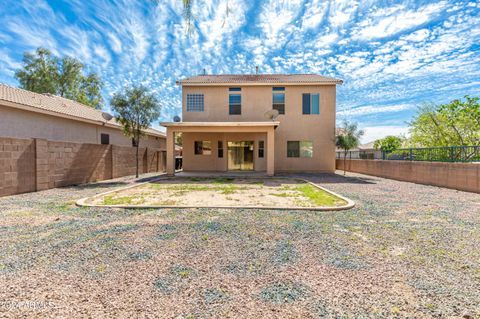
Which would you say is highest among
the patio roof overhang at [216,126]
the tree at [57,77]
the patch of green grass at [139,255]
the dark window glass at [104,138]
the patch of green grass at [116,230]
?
the tree at [57,77]

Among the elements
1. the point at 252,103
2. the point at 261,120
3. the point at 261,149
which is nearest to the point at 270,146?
the point at 261,149

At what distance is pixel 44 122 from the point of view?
12.7m

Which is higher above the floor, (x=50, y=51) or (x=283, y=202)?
(x=50, y=51)

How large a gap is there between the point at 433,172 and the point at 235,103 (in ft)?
43.1

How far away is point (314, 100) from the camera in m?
17.6

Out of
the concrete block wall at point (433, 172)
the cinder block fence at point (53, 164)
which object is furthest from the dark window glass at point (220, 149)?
the concrete block wall at point (433, 172)

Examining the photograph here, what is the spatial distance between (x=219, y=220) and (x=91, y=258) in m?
2.64

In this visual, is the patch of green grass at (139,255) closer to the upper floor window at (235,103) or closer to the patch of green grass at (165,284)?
the patch of green grass at (165,284)

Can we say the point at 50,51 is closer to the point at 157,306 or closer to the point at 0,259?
the point at 0,259

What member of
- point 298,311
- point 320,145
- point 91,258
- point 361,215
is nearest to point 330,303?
point 298,311

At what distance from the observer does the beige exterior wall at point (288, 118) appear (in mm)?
17516

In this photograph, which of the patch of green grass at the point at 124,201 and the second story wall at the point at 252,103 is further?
the second story wall at the point at 252,103

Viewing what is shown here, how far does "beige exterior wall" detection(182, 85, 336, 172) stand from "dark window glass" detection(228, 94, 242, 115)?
0.83 feet

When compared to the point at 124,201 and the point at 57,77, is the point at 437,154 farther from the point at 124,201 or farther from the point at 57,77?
the point at 57,77
